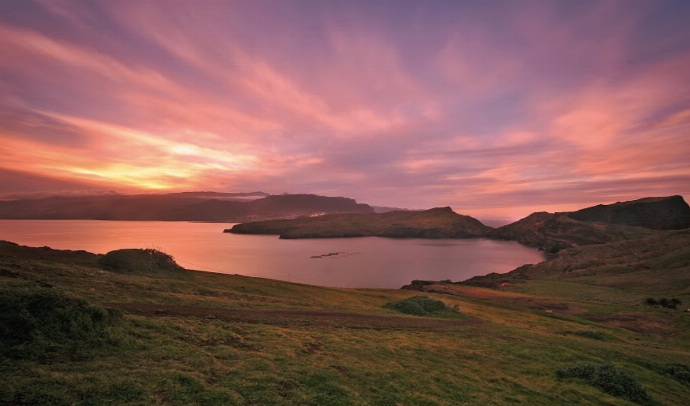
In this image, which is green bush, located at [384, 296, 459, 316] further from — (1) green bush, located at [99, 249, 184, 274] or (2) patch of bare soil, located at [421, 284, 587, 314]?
(1) green bush, located at [99, 249, 184, 274]

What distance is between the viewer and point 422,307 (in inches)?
1553

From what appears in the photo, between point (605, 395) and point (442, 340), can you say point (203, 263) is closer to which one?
point (442, 340)

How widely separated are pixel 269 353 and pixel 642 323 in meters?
58.4

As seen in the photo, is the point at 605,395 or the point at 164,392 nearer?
the point at 164,392

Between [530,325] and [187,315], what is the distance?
39.1 m

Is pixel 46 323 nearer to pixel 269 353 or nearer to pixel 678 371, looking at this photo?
pixel 269 353

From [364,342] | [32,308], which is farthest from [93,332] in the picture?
[364,342]

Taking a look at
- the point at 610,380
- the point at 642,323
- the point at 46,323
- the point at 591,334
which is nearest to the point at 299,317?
the point at 46,323

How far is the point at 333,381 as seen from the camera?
1443cm

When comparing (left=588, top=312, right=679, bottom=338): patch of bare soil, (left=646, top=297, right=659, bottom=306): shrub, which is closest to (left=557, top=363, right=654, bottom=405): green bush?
(left=588, top=312, right=679, bottom=338): patch of bare soil

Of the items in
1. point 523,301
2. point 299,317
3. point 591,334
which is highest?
point 299,317

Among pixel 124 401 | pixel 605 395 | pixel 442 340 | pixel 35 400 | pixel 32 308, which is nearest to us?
pixel 35 400

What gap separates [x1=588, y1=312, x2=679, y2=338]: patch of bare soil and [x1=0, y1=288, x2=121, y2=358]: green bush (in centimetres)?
6117

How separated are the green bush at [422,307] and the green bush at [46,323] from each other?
101ft
